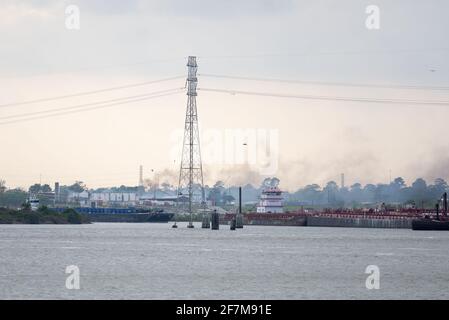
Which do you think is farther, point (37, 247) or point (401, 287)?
point (37, 247)

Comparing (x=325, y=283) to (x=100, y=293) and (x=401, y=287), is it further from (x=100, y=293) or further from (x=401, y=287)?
(x=100, y=293)

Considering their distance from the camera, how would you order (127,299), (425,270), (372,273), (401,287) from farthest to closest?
(425,270), (372,273), (401,287), (127,299)

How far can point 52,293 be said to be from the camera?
68625mm

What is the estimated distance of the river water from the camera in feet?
229

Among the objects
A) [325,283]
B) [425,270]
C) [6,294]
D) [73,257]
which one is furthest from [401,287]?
[73,257]

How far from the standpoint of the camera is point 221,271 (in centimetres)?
8625

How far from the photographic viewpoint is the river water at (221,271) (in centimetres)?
6988

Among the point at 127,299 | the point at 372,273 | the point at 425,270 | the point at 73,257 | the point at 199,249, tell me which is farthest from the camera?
the point at 199,249

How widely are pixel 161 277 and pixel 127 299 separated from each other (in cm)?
1455
